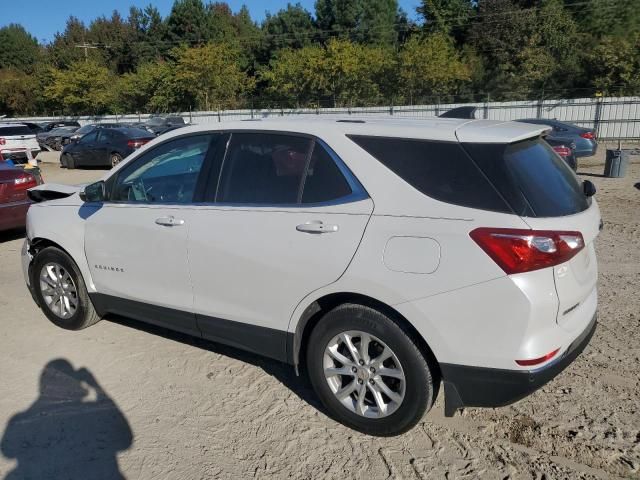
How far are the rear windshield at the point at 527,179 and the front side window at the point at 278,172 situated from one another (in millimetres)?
781

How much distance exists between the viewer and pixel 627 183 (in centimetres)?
1295

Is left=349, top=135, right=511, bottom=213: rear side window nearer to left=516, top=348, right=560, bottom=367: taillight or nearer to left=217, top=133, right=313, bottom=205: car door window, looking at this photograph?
left=217, top=133, right=313, bottom=205: car door window

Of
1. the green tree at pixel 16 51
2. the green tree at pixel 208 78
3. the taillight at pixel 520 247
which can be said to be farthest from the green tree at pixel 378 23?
the taillight at pixel 520 247

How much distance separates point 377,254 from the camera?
2770 millimetres

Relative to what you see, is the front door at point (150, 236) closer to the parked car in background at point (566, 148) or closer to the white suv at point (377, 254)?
the white suv at point (377, 254)

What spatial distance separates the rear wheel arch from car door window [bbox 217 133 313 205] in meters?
0.64

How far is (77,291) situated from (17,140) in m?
15.7

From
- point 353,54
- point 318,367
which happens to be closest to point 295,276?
point 318,367

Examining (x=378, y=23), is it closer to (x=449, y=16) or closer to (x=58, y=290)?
(x=449, y=16)

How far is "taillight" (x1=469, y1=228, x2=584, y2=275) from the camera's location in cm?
248

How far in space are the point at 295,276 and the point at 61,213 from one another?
8.22 ft

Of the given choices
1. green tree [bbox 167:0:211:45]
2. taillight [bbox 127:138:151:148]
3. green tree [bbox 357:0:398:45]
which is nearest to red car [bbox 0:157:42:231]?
taillight [bbox 127:138:151:148]

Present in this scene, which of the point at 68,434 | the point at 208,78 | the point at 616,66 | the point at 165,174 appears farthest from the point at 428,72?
the point at 68,434

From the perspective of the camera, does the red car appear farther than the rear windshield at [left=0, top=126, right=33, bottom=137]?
No
